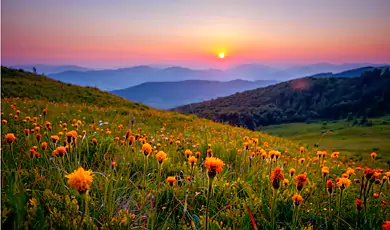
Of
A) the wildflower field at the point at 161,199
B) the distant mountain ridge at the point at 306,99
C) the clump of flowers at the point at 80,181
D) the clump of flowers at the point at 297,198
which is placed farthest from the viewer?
the distant mountain ridge at the point at 306,99

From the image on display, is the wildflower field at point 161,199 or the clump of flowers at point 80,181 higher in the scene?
the clump of flowers at point 80,181

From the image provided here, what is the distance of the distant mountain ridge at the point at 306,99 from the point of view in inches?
3447

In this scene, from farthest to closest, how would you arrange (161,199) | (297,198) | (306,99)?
(306,99) < (161,199) < (297,198)

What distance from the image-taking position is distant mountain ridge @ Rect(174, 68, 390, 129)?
3447 inches

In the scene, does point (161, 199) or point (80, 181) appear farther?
point (161, 199)

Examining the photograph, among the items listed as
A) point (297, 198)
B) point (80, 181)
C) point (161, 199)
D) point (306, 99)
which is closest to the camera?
point (80, 181)

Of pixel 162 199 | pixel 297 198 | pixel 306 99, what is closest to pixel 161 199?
pixel 162 199

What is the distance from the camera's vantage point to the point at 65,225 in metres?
1.65

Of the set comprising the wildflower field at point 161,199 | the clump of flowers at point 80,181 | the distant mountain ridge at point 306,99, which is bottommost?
the wildflower field at point 161,199

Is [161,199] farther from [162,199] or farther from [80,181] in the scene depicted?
A: [80,181]

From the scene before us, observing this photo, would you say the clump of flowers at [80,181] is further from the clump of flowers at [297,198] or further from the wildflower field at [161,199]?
the clump of flowers at [297,198]

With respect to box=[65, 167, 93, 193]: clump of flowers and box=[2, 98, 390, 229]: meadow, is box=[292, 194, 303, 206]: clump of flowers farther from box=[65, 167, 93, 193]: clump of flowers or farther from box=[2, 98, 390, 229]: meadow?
box=[65, 167, 93, 193]: clump of flowers

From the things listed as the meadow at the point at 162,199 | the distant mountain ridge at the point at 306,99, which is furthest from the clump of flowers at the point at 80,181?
the distant mountain ridge at the point at 306,99

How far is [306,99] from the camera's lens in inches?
4432
